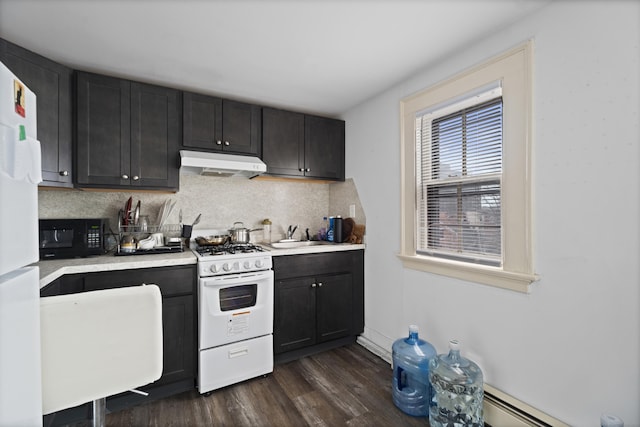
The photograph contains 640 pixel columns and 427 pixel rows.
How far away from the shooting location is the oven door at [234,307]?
2.07m

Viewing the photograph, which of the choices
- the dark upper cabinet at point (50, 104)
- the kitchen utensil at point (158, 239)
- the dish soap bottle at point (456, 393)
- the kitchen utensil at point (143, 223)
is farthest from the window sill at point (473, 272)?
the dark upper cabinet at point (50, 104)

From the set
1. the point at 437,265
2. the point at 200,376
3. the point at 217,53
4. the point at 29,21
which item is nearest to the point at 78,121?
the point at 29,21

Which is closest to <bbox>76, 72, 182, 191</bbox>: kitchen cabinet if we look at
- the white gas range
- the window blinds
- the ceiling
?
the ceiling

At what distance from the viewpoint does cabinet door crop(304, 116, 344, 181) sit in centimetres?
296

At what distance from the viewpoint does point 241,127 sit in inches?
103

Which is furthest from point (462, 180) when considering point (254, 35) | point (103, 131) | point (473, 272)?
point (103, 131)

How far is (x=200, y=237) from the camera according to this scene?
2.61 metres

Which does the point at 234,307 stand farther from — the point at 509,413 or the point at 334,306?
the point at 509,413

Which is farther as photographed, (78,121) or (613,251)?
(78,121)

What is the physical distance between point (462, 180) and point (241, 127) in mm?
1908

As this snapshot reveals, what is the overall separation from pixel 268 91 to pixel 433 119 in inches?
56.1

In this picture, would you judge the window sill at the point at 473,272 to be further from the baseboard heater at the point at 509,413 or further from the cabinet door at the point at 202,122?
the cabinet door at the point at 202,122

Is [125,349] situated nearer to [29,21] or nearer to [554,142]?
[29,21]

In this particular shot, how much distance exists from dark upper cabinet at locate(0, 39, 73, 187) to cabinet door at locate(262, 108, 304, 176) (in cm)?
143
